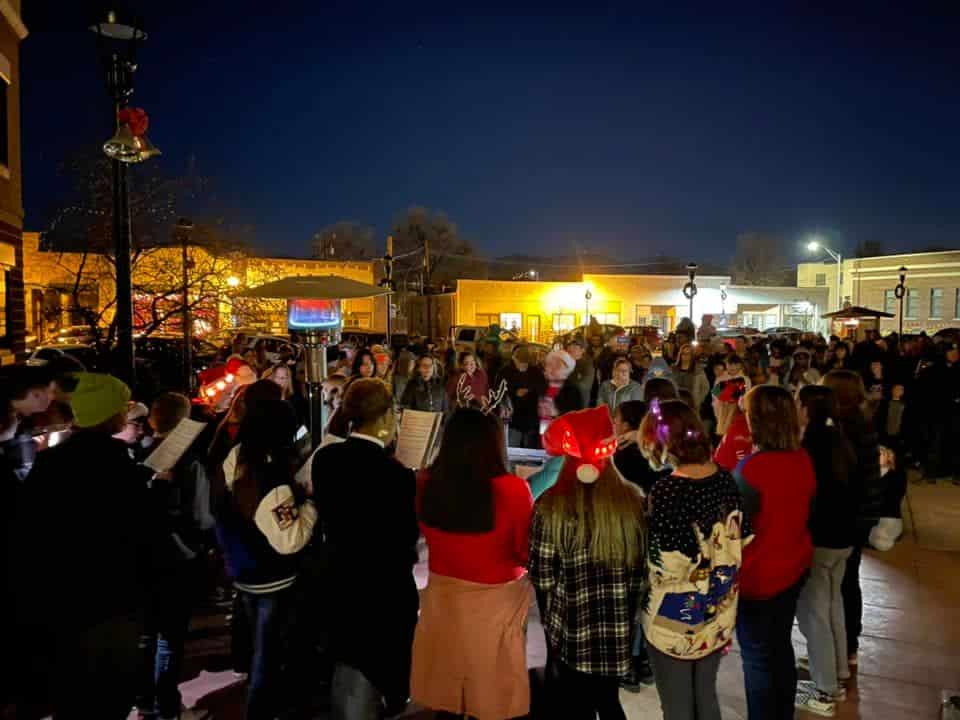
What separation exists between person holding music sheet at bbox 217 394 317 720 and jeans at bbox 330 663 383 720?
0.51 metres

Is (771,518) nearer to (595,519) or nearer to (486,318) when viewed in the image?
(595,519)

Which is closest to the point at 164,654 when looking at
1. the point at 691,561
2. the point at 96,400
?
the point at 96,400

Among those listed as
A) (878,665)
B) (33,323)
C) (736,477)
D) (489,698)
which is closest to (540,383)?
(878,665)

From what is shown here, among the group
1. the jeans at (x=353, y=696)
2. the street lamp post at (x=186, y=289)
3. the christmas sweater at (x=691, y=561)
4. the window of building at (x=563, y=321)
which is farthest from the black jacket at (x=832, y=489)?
the window of building at (x=563, y=321)

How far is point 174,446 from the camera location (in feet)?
13.1

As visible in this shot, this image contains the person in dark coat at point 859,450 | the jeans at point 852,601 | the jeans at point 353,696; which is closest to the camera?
the jeans at point 353,696

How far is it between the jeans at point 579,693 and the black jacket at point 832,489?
1.65 m

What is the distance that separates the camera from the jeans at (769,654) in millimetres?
3439

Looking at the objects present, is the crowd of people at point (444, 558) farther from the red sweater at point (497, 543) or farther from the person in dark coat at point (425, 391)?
the person in dark coat at point (425, 391)

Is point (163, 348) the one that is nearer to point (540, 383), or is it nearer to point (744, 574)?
point (540, 383)

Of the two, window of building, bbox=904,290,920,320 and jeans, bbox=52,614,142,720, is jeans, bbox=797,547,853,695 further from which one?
window of building, bbox=904,290,920,320

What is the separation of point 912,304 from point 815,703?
157 ft

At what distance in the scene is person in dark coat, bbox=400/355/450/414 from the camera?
902 centimetres

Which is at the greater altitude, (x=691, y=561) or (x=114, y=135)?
(x=114, y=135)
